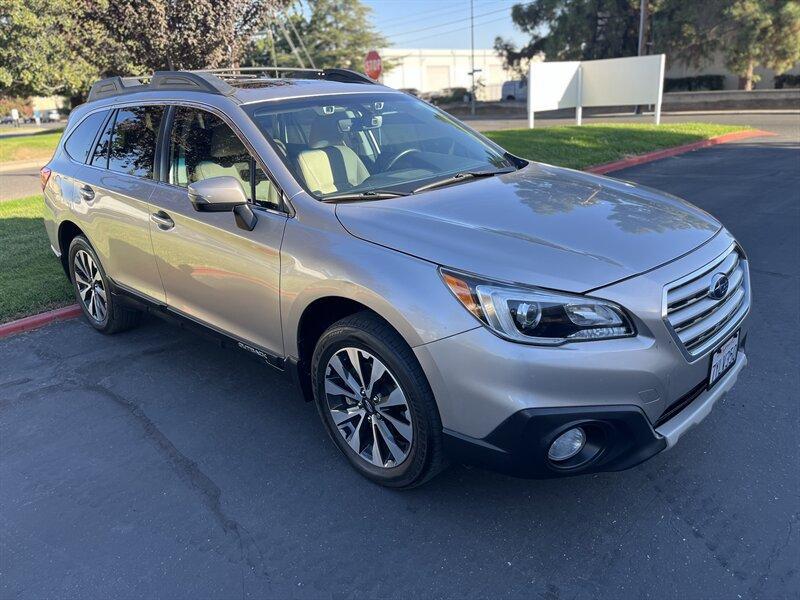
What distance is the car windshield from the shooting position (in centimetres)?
331

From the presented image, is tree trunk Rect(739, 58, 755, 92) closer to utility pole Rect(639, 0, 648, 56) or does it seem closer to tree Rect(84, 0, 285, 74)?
utility pole Rect(639, 0, 648, 56)

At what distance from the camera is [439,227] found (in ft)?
9.05

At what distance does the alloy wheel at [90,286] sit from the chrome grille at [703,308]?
4.01 meters

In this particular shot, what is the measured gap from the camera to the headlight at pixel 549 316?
238 centimetres

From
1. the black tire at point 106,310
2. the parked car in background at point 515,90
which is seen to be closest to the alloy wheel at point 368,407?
the black tire at point 106,310

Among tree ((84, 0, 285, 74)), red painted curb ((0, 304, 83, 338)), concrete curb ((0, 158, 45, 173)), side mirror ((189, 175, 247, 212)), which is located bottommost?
concrete curb ((0, 158, 45, 173))

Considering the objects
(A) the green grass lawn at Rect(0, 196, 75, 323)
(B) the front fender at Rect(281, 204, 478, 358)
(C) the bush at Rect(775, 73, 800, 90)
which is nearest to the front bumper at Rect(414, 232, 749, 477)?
(B) the front fender at Rect(281, 204, 478, 358)

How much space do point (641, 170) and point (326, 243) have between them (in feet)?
33.6

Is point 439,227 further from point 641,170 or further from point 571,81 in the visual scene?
point 571,81

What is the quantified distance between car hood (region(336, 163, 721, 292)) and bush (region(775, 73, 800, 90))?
37.4m

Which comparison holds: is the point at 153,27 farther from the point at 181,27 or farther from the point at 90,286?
the point at 90,286

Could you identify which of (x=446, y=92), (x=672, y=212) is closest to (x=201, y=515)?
(x=672, y=212)

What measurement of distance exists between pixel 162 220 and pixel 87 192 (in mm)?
1167

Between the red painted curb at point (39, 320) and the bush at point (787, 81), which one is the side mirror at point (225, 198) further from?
the bush at point (787, 81)
